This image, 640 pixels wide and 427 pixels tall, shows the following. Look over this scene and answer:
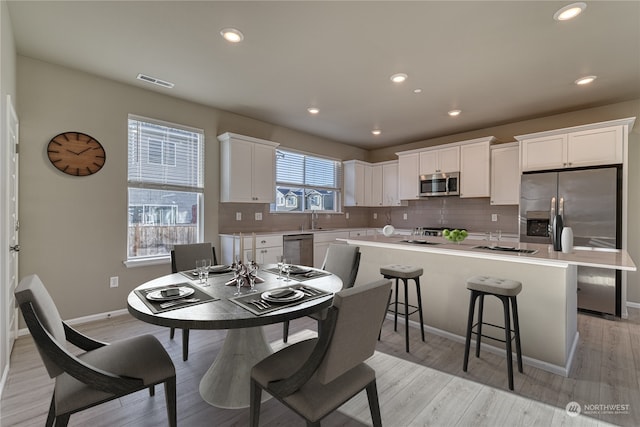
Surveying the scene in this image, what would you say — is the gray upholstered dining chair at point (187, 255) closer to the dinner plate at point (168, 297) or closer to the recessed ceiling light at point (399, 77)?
the dinner plate at point (168, 297)

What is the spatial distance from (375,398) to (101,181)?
3.57 m

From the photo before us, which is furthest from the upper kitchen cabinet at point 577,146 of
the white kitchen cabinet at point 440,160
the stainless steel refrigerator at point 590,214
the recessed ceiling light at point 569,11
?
the recessed ceiling light at point 569,11

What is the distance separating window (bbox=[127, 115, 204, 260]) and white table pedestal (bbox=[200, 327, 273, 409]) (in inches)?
89.0

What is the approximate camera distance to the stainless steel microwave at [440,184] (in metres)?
5.08

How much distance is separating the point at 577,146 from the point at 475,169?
4.34ft

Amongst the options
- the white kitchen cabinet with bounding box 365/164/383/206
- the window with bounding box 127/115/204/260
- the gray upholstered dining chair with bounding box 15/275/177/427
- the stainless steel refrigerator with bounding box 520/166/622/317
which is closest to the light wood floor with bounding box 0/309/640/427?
the gray upholstered dining chair with bounding box 15/275/177/427

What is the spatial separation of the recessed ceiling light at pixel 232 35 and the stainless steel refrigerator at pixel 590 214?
381cm

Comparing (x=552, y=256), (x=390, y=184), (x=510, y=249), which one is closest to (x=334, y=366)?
(x=552, y=256)

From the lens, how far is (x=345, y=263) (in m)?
2.65

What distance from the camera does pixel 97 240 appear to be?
10.8 ft

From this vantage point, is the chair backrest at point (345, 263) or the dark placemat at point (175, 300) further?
the chair backrest at point (345, 263)

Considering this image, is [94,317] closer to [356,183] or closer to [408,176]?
[356,183]

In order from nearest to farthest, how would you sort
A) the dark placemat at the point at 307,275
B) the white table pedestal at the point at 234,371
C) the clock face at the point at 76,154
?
the white table pedestal at the point at 234,371 → the dark placemat at the point at 307,275 → the clock face at the point at 76,154

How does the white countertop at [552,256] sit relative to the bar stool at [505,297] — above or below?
above
